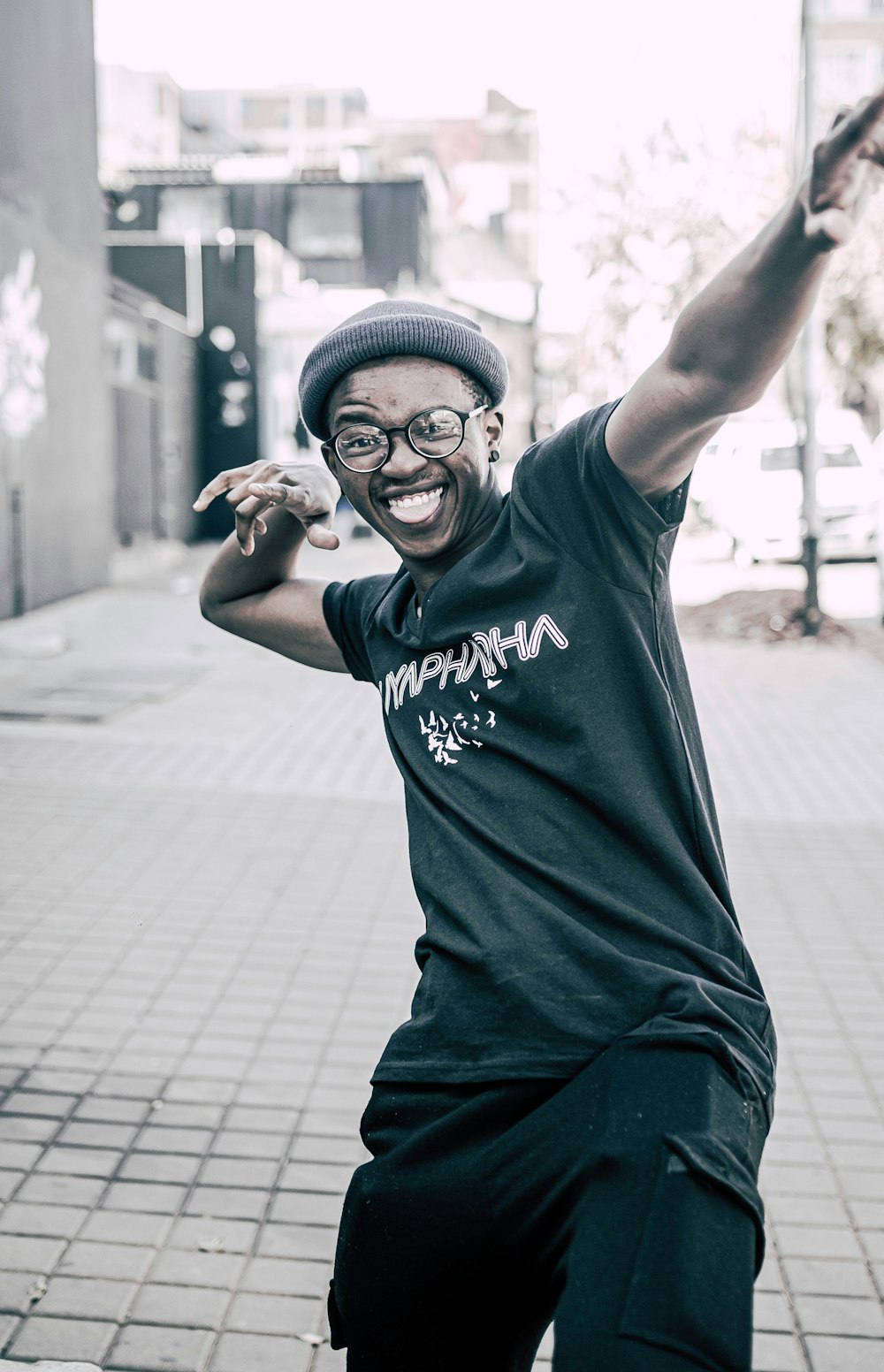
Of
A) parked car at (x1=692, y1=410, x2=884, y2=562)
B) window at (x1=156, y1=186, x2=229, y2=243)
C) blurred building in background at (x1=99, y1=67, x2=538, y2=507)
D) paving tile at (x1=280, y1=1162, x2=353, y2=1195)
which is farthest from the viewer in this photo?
window at (x1=156, y1=186, x2=229, y2=243)

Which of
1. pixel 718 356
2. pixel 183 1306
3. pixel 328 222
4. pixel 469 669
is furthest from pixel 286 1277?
pixel 328 222

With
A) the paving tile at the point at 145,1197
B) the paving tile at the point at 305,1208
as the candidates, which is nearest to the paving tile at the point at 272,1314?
the paving tile at the point at 305,1208

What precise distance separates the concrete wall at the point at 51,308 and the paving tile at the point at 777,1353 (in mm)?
10687

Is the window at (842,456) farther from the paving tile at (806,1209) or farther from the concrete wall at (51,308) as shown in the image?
the paving tile at (806,1209)

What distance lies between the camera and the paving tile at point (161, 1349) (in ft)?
9.21

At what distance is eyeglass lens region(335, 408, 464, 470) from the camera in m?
1.99

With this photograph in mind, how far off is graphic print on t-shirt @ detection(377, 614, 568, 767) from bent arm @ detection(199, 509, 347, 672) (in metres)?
0.53

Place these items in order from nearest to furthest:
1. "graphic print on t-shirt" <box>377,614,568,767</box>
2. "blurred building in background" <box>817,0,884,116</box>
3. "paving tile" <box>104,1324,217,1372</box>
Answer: "graphic print on t-shirt" <box>377,614,568,767</box> < "paving tile" <box>104,1324,217,1372</box> < "blurred building in background" <box>817,0,884,116</box>

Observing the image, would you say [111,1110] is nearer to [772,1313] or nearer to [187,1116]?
[187,1116]

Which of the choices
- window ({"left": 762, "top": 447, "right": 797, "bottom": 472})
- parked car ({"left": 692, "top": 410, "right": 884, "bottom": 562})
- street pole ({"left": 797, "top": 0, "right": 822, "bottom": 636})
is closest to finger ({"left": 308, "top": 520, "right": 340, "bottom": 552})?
street pole ({"left": 797, "top": 0, "right": 822, "bottom": 636})

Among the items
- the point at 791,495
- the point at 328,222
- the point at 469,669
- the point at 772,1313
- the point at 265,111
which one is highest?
the point at 265,111

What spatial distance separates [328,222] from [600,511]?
38.1 m

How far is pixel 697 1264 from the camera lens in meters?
1.43

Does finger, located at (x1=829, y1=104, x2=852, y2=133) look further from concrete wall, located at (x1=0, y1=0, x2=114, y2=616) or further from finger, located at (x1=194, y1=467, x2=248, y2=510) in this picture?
concrete wall, located at (x1=0, y1=0, x2=114, y2=616)
